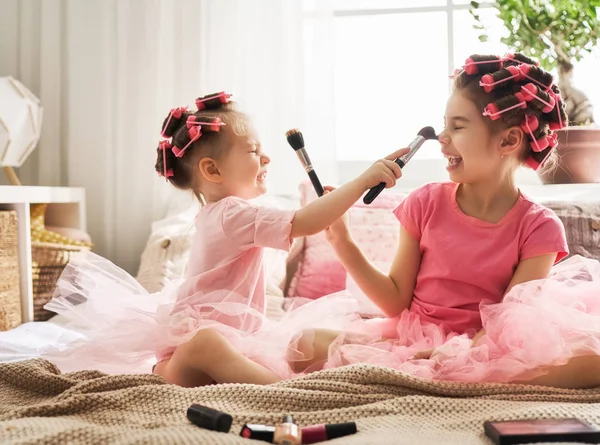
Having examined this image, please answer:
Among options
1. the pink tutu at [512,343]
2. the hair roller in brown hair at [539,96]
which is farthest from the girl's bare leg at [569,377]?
the hair roller in brown hair at [539,96]

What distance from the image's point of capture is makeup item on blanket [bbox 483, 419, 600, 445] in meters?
0.80

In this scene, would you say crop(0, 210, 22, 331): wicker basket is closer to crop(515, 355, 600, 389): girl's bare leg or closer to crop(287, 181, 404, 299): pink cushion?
crop(287, 181, 404, 299): pink cushion

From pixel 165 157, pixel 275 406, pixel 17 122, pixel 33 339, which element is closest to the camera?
pixel 275 406

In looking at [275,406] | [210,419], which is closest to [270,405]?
[275,406]

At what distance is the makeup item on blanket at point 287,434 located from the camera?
2.66 feet

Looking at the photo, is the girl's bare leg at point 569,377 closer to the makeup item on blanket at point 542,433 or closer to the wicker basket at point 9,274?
the makeup item on blanket at point 542,433

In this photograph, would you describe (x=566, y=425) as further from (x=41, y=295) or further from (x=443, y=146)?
(x=41, y=295)

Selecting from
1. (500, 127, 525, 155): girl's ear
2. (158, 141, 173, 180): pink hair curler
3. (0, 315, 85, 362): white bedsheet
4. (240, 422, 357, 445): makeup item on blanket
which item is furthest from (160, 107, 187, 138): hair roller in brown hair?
(240, 422, 357, 445): makeup item on blanket

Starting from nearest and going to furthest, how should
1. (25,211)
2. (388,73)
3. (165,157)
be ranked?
(165,157) < (25,211) < (388,73)

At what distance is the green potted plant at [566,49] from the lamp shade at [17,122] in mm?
1541

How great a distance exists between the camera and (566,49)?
6.66 ft

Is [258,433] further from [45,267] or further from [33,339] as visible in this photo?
[45,267]

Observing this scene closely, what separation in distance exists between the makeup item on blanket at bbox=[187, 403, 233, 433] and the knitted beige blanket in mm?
13

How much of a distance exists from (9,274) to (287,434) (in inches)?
59.3
